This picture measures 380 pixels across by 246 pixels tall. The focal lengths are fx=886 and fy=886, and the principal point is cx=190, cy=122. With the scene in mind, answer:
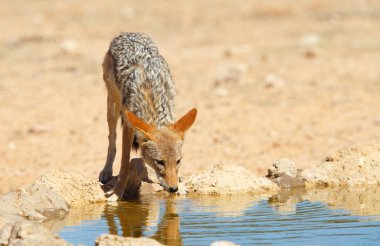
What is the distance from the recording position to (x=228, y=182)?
9.33 meters

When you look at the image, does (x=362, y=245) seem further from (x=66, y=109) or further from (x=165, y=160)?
(x=66, y=109)

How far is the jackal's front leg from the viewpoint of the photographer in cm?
913

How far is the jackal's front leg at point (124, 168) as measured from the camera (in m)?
9.13

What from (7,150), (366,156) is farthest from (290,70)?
(366,156)

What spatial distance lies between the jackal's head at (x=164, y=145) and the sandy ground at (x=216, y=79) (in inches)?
107

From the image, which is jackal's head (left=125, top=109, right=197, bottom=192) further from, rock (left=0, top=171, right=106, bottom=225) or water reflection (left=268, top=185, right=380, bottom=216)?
water reflection (left=268, top=185, right=380, bottom=216)

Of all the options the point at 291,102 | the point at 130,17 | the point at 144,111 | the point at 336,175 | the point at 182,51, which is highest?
the point at 130,17

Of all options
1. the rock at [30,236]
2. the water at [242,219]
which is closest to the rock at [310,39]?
the water at [242,219]

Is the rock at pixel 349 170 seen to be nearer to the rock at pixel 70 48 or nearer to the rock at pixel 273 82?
the rock at pixel 273 82

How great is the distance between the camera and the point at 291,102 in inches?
590

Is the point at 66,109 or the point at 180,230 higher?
the point at 66,109

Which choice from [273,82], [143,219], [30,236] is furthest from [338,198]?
[273,82]

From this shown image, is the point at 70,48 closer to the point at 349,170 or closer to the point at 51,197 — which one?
the point at 349,170

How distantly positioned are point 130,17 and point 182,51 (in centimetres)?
616
